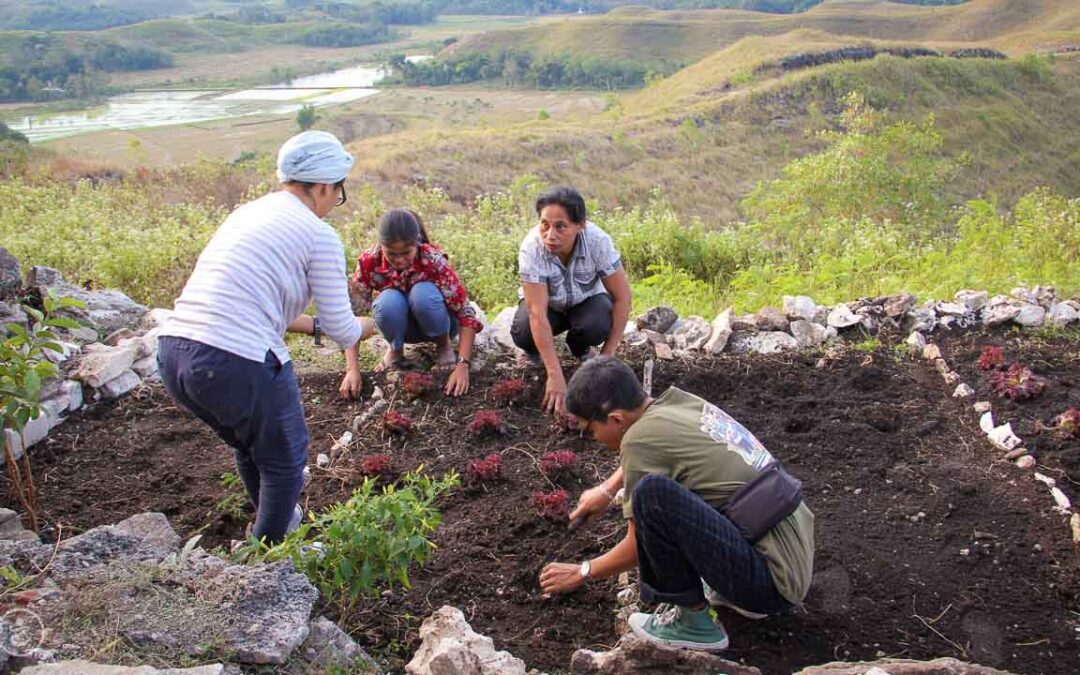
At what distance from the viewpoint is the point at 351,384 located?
4828mm

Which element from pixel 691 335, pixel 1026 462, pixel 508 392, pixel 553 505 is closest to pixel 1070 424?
pixel 1026 462

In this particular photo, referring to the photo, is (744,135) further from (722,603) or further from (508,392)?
(722,603)

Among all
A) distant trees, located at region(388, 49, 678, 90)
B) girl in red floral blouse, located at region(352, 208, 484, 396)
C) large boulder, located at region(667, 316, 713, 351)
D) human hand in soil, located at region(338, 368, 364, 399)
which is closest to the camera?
human hand in soil, located at region(338, 368, 364, 399)

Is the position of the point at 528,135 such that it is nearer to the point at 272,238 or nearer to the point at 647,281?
the point at 647,281

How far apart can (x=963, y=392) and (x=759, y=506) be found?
2.59 m

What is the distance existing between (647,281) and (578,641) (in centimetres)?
446

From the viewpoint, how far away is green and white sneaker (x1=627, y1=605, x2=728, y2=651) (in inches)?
113

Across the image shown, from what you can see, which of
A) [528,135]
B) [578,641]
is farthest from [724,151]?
[578,641]

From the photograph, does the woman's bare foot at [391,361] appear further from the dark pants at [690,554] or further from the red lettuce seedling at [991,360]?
the red lettuce seedling at [991,360]

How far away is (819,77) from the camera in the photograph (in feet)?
119

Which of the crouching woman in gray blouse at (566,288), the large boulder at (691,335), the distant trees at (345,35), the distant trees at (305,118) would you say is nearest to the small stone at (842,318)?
the large boulder at (691,335)

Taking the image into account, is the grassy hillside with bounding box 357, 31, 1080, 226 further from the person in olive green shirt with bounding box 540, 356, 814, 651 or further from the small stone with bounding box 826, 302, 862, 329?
the person in olive green shirt with bounding box 540, 356, 814, 651

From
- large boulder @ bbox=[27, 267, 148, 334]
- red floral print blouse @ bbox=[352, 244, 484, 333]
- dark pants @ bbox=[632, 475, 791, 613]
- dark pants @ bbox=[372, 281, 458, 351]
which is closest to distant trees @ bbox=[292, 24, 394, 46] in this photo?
large boulder @ bbox=[27, 267, 148, 334]

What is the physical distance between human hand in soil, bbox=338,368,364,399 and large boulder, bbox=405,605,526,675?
2.14 metres
